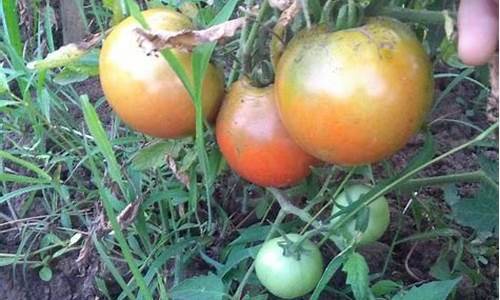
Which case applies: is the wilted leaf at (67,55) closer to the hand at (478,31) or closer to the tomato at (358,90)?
the tomato at (358,90)

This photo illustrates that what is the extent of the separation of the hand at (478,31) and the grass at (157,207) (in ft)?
0.79

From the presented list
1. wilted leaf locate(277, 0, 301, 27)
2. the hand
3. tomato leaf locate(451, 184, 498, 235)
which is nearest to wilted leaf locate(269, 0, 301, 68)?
wilted leaf locate(277, 0, 301, 27)

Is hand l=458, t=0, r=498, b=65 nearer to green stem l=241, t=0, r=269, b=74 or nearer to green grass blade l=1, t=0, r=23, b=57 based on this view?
green stem l=241, t=0, r=269, b=74

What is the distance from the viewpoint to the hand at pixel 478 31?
0.66 meters

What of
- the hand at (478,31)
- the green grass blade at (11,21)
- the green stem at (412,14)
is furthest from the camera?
the green grass blade at (11,21)

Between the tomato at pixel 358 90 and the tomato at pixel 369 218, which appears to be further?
the tomato at pixel 369 218

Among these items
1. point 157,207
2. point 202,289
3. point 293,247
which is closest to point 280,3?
point 293,247

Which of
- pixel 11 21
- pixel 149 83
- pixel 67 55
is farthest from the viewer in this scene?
pixel 11 21

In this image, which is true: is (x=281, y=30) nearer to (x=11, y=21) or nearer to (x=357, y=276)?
(x=357, y=276)

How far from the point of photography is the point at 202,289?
973 millimetres

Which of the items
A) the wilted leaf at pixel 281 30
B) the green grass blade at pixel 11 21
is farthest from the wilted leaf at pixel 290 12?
the green grass blade at pixel 11 21

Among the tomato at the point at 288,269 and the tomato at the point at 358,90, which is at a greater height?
the tomato at the point at 358,90

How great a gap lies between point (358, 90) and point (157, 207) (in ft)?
2.03

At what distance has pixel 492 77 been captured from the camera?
2.18 ft
